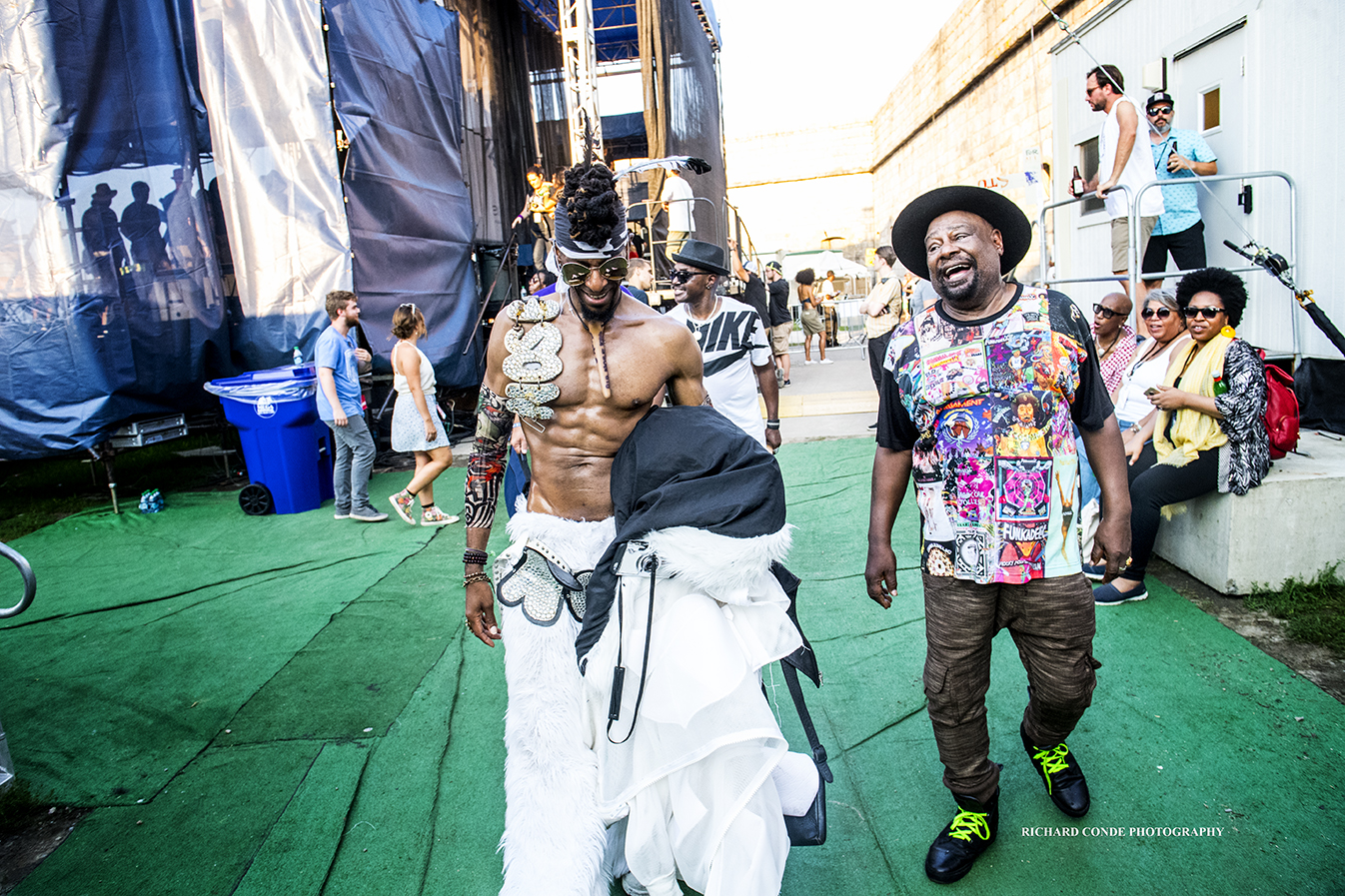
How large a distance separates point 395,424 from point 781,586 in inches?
207

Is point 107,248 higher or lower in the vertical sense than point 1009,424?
higher

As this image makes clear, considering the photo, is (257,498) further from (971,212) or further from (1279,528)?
(1279,528)

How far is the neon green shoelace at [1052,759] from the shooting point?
→ 2.71 metres

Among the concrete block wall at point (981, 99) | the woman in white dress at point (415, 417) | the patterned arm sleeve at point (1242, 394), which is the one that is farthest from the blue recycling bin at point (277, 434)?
the concrete block wall at point (981, 99)

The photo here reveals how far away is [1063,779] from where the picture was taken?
2.70 m

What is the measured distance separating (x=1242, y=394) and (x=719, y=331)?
8.80 ft

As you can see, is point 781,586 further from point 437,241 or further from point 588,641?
point 437,241

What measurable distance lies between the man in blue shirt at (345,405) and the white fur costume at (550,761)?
5171 mm

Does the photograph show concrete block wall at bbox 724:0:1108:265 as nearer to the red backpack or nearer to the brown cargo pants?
the red backpack

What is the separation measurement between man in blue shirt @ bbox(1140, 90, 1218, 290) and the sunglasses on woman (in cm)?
509

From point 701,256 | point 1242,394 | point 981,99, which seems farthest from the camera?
point 981,99

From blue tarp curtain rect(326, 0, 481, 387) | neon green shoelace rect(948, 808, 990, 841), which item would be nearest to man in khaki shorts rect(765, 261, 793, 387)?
blue tarp curtain rect(326, 0, 481, 387)

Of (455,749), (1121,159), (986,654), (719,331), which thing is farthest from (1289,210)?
(455,749)

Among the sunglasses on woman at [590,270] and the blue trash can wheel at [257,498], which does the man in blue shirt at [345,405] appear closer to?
the blue trash can wheel at [257,498]
